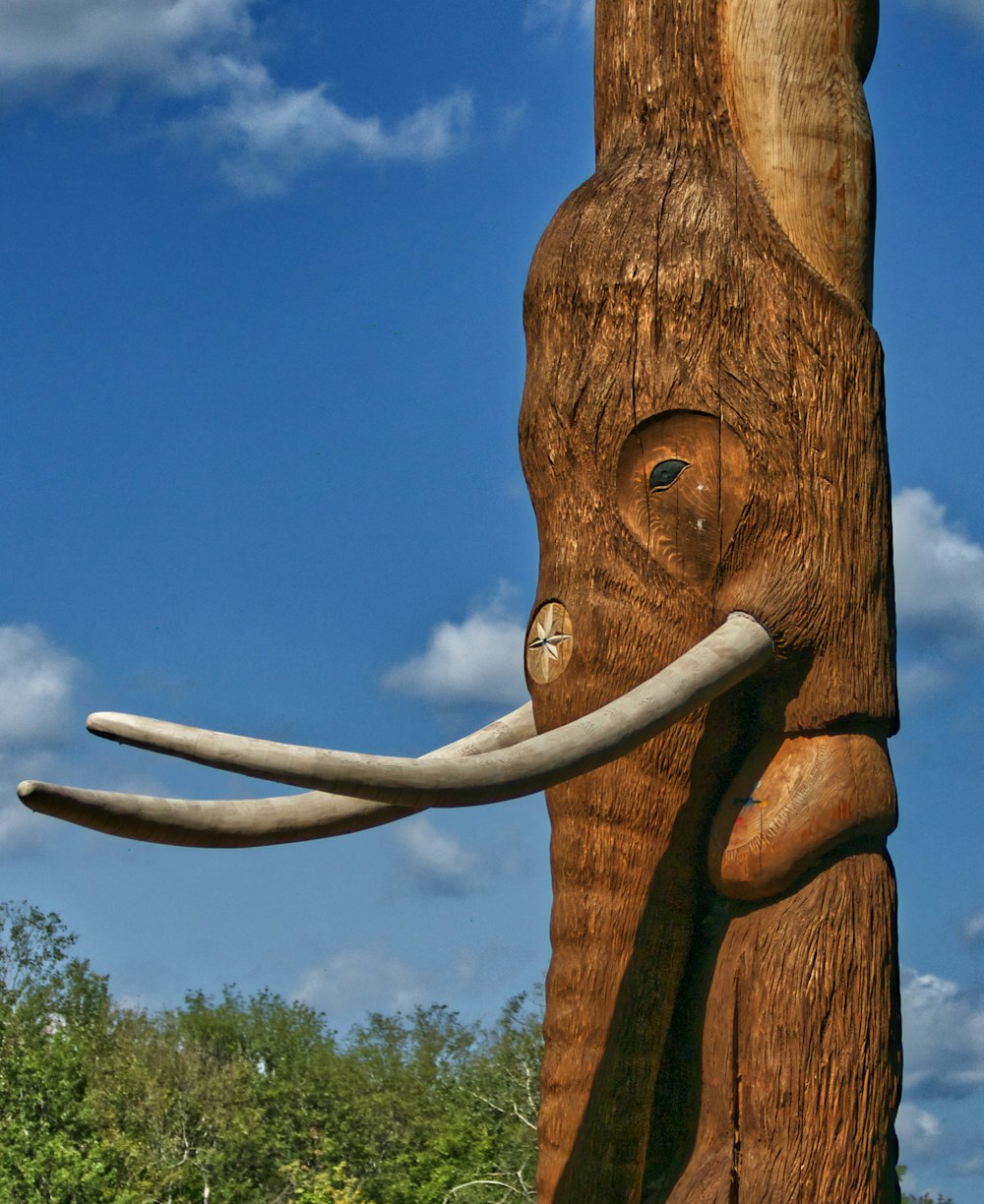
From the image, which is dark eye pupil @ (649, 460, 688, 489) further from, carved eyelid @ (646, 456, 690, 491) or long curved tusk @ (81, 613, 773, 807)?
long curved tusk @ (81, 613, 773, 807)

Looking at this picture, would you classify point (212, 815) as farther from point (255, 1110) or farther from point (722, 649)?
point (255, 1110)

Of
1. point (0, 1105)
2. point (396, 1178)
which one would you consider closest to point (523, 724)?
point (396, 1178)

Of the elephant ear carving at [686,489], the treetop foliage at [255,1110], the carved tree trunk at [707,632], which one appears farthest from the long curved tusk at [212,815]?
the treetop foliage at [255,1110]

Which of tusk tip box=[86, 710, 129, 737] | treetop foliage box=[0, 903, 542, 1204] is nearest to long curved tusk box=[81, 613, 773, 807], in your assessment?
tusk tip box=[86, 710, 129, 737]

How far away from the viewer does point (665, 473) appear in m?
4.68

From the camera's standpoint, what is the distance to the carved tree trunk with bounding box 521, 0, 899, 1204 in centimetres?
445

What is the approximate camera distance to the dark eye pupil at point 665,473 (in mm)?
4664

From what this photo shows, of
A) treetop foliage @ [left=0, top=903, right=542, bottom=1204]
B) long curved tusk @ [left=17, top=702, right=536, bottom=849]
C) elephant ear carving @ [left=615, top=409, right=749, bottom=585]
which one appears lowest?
long curved tusk @ [left=17, top=702, right=536, bottom=849]

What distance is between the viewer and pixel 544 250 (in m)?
4.97

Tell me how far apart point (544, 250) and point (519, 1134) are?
15440mm

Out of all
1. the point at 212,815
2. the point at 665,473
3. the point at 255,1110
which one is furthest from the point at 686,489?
the point at 255,1110

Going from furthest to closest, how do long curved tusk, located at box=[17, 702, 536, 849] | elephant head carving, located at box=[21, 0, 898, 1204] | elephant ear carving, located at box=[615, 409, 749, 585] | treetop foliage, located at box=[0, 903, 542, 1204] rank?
treetop foliage, located at box=[0, 903, 542, 1204], elephant ear carving, located at box=[615, 409, 749, 585], elephant head carving, located at box=[21, 0, 898, 1204], long curved tusk, located at box=[17, 702, 536, 849]

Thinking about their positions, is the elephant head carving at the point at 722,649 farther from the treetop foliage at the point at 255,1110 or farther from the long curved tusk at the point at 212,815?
the treetop foliage at the point at 255,1110

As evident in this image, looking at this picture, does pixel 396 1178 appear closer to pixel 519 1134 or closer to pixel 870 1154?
pixel 519 1134
